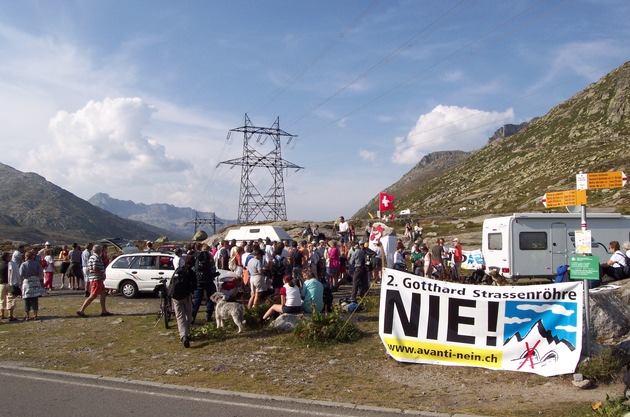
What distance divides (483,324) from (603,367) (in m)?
1.86

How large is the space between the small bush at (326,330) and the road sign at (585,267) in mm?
4285

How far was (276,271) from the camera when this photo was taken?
15.0 m

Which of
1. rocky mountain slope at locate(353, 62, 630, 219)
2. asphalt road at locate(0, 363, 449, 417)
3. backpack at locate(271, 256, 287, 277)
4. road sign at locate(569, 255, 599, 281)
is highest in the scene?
rocky mountain slope at locate(353, 62, 630, 219)

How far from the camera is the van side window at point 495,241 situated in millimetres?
19859

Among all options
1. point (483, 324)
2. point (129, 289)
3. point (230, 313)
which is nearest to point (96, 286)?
point (129, 289)

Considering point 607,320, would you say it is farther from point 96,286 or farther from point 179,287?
point 96,286

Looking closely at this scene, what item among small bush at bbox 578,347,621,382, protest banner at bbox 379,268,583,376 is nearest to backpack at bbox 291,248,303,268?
protest banner at bbox 379,268,583,376

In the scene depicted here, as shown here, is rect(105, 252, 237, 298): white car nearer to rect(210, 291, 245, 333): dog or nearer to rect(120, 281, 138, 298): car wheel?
rect(120, 281, 138, 298): car wheel

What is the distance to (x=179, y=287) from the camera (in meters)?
11.0

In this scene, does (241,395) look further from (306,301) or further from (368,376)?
(306,301)

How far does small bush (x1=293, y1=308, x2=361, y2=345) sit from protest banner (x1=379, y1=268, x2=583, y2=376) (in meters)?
1.30

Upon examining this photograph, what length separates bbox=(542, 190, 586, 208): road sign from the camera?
371 inches

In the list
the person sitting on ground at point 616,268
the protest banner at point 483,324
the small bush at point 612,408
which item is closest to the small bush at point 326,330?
the protest banner at point 483,324

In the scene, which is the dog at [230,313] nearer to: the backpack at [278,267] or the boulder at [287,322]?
the boulder at [287,322]
